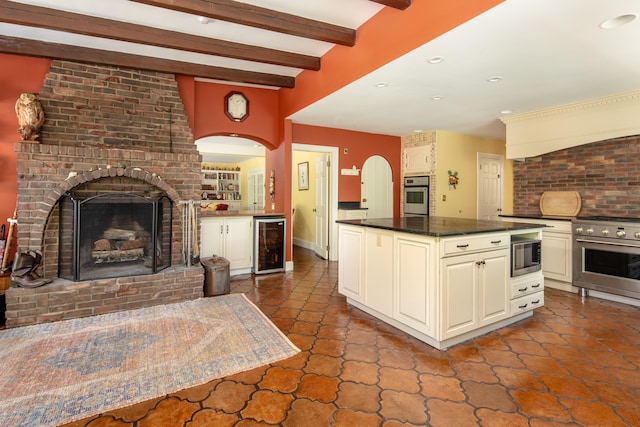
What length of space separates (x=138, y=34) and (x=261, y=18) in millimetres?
1281

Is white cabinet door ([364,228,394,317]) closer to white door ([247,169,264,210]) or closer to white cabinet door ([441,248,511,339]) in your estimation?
white cabinet door ([441,248,511,339])

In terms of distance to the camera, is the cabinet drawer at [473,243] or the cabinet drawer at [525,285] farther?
the cabinet drawer at [525,285]

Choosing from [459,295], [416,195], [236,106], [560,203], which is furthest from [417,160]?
[459,295]

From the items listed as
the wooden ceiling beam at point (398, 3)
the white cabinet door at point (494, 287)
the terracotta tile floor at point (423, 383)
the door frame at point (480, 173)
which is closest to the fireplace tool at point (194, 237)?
the terracotta tile floor at point (423, 383)

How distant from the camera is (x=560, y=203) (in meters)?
4.54

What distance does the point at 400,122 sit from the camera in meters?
5.14

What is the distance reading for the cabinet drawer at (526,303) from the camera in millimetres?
2879

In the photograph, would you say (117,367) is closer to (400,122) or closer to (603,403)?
(603,403)

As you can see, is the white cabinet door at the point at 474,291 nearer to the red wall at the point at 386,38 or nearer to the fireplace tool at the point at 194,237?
the red wall at the point at 386,38

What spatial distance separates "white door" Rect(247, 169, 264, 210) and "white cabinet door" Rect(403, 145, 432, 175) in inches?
163

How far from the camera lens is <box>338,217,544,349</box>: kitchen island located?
2.42 meters

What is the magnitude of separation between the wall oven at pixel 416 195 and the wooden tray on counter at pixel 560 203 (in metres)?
1.77

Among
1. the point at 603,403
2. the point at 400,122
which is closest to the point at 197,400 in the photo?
the point at 603,403

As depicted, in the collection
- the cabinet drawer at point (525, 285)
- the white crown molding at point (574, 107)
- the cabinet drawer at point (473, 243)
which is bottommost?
the cabinet drawer at point (525, 285)
